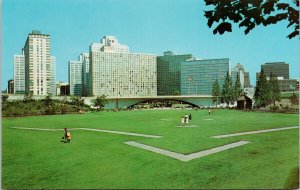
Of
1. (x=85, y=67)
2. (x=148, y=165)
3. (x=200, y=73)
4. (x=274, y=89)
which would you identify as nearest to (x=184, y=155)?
(x=148, y=165)

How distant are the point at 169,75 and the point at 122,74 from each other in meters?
26.7

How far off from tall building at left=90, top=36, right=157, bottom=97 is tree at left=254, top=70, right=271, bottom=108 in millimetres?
20687

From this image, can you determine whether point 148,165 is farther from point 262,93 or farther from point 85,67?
point 85,67

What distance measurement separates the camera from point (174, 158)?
14828mm

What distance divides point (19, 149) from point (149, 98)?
172 ft

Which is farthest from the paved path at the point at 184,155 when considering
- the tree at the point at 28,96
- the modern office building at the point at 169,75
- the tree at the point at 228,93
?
the modern office building at the point at 169,75

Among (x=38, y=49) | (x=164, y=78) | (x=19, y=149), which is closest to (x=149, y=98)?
(x=164, y=78)

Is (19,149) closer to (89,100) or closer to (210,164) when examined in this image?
(210,164)

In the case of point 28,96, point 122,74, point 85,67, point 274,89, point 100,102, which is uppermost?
point 85,67

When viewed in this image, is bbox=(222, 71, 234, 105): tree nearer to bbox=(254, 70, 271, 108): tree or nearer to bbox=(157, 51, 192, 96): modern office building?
bbox=(254, 70, 271, 108): tree

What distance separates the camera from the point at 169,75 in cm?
9388

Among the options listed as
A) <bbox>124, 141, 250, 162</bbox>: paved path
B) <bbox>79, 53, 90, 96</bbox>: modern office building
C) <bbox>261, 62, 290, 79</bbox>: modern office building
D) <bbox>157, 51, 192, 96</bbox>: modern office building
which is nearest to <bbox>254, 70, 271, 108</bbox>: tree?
<bbox>261, 62, 290, 79</bbox>: modern office building

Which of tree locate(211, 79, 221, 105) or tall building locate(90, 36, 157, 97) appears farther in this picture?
tree locate(211, 79, 221, 105)

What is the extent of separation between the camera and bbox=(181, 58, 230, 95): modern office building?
90125 millimetres
